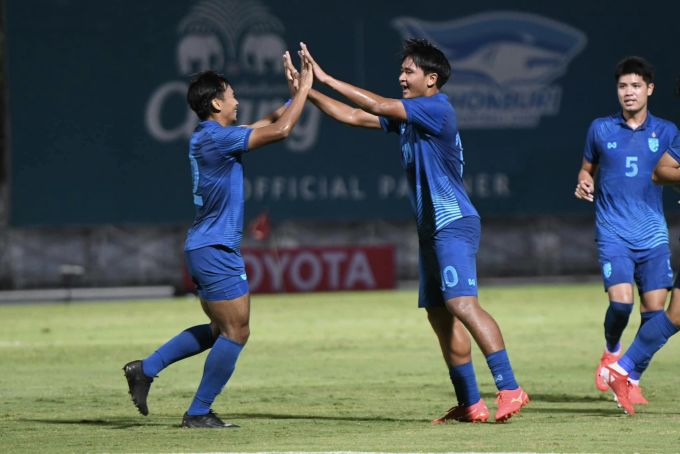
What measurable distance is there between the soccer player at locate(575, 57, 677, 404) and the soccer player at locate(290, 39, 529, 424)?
1.54 meters

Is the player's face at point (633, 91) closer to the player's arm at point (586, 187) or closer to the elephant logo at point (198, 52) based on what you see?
the player's arm at point (586, 187)

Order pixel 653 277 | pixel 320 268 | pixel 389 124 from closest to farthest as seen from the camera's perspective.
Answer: pixel 389 124
pixel 653 277
pixel 320 268

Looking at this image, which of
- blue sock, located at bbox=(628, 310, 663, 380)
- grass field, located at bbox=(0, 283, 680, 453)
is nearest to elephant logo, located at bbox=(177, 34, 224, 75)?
grass field, located at bbox=(0, 283, 680, 453)

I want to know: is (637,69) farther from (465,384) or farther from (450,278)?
(465,384)

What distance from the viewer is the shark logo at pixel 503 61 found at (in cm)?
2928

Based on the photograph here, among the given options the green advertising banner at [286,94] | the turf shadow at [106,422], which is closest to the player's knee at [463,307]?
the turf shadow at [106,422]

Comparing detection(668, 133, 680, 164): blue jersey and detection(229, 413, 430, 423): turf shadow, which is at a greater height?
detection(668, 133, 680, 164): blue jersey

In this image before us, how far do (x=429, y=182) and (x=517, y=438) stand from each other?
69.3 inches

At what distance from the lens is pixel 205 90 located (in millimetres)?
9797

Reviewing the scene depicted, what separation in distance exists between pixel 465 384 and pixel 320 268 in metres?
17.1

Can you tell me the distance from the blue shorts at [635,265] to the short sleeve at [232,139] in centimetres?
292

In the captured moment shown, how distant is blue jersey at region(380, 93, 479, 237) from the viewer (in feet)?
31.3

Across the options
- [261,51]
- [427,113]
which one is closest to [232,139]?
[427,113]

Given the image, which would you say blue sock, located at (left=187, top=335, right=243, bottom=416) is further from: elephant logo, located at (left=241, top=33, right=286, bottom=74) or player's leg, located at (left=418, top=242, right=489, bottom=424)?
elephant logo, located at (left=241, top=33, right=286, bottom=74)
